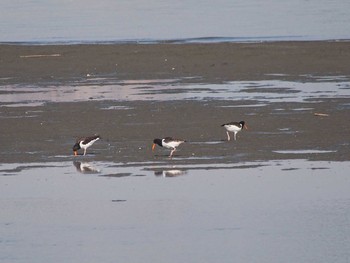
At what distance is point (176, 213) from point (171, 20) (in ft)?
82.5

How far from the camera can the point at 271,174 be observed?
1384 cm

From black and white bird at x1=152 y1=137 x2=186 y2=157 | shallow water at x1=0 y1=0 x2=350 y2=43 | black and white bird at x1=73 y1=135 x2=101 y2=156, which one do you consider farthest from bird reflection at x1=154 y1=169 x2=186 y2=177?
shallow water at x1=0 y1=0 x2=350 y2=43

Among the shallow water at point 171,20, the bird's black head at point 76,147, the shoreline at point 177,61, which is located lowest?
the shallow water at point 171,20

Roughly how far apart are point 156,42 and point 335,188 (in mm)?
15445

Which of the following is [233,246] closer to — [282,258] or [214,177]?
[282,258]

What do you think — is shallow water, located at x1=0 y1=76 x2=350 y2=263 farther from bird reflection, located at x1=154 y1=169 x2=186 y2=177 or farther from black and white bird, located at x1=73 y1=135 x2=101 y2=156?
black and white bird, located at x1=73 y1=135 x2=101 y2=156

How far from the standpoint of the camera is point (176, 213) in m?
12.2

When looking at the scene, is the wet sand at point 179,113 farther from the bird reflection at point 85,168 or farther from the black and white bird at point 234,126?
the bird reflection at point 85,168

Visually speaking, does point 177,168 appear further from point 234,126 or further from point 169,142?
point 234,126

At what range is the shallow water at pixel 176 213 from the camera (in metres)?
10.8

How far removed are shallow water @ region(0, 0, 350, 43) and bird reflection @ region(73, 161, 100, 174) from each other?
46.4ft

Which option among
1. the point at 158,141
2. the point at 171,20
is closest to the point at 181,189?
the point at 158,141

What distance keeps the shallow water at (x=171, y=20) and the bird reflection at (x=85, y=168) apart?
14.2 meters

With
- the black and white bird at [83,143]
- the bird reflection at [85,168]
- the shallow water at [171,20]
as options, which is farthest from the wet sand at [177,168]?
the shallow water at [171,20]
